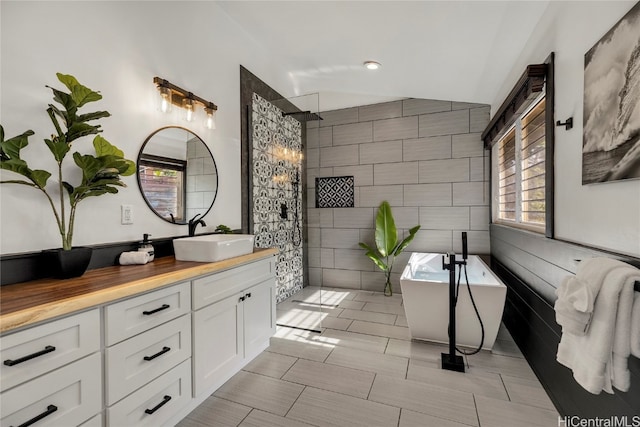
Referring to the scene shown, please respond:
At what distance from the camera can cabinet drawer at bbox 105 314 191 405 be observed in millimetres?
1302

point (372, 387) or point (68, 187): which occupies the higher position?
point (68, 187)

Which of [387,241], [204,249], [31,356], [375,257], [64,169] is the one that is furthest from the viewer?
[375,257]

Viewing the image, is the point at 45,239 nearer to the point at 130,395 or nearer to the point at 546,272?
the point at 130,395

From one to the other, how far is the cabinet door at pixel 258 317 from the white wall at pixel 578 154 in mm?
2164

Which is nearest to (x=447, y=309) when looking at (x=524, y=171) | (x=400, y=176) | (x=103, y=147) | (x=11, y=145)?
(x=524, y=171)

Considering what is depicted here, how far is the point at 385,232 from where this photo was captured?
4.11m

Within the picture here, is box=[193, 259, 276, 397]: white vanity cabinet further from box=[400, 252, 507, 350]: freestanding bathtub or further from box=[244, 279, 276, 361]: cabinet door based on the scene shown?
box=[400, 252, 507, 350]: freestanding bathtub

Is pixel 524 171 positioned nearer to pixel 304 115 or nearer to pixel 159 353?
pixel 304 115

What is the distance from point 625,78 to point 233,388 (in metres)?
2.74

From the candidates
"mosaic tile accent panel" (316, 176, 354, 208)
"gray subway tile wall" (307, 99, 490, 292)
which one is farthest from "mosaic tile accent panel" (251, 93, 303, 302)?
"mosaic tile accent panel" (316, 176, 354, 208)

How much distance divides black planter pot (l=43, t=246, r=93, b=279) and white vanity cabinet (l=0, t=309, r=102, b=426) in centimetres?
41

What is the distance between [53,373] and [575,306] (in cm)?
202

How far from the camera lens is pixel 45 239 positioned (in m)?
1.55

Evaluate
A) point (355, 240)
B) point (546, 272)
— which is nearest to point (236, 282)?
point (546, 272)
